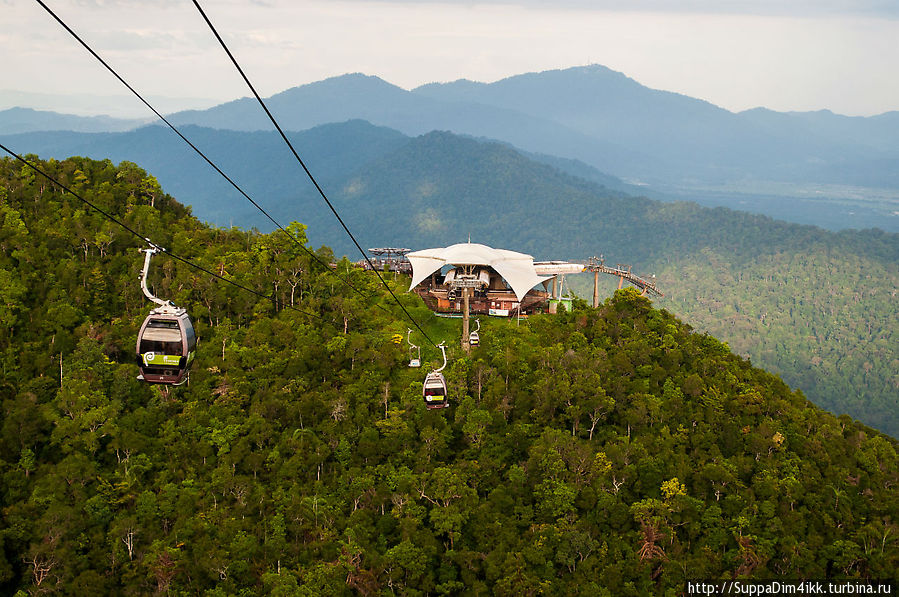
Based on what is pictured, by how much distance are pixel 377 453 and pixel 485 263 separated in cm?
1844

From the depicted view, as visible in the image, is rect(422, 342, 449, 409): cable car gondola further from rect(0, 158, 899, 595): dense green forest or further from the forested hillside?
the forested hillside

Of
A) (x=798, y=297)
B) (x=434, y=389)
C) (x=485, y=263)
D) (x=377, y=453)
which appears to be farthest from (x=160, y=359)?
(x=798, y=297)

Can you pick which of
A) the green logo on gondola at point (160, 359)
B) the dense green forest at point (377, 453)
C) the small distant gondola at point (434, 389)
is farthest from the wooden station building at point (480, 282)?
the green logo on gondola at point (160, 359)

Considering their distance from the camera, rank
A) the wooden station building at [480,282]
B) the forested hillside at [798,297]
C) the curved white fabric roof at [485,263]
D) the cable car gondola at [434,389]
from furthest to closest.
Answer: the forested hillside at [798,297] → the curved white fabric roof at [485,263] → the wooden station building at [480,282] → the cable car gondola at [434,389]

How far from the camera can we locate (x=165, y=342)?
81.5 ft

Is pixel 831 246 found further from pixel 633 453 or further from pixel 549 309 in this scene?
pixel 633 453

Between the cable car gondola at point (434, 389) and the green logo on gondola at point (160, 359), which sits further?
the cable car gondola at point (434, 389)

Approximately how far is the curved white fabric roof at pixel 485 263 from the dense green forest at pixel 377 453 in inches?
192

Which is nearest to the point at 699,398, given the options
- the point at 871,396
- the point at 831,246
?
the point at 871,396

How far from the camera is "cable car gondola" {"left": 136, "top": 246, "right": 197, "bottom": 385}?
24.5 metres

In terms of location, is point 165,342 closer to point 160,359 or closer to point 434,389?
point 160,359

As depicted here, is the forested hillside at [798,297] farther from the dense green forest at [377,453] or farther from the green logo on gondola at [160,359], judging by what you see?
the green logo on gondola at [160,359]

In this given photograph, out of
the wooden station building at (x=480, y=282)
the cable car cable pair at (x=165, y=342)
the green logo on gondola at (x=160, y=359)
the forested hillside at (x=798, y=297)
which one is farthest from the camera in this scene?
the forested hillside at (x=798, y=297)

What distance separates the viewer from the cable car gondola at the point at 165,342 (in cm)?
2448
